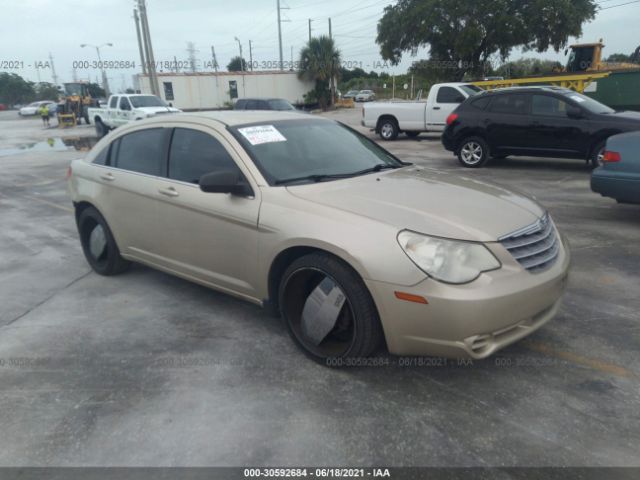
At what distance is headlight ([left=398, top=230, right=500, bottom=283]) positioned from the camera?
269cm

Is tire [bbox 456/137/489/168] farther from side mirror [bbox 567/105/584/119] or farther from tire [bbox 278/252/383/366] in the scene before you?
tire [bbox 278/252/383/366]

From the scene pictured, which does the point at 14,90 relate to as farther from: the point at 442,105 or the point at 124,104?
the point at 442,105

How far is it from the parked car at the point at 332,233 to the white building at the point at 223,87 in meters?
36.9

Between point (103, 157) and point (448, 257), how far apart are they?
3.61m

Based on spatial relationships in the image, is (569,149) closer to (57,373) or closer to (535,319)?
(535,319)

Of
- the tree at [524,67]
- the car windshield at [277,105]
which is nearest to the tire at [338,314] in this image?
the car windshield at [277,105]

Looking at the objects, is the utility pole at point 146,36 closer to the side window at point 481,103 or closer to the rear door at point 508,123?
the side window at point 481,103

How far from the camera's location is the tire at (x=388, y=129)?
17.0 metres

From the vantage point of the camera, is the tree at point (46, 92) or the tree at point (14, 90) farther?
the tree at point (46, 92)

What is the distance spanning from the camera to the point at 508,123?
10258mm

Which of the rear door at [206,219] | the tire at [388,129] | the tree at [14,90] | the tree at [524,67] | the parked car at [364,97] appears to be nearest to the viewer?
the rear door at [206,219]

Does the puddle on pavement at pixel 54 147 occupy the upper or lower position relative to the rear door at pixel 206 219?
lower

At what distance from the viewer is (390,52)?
30.6m

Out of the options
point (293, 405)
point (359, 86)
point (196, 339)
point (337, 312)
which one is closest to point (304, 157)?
point (337, 312)
